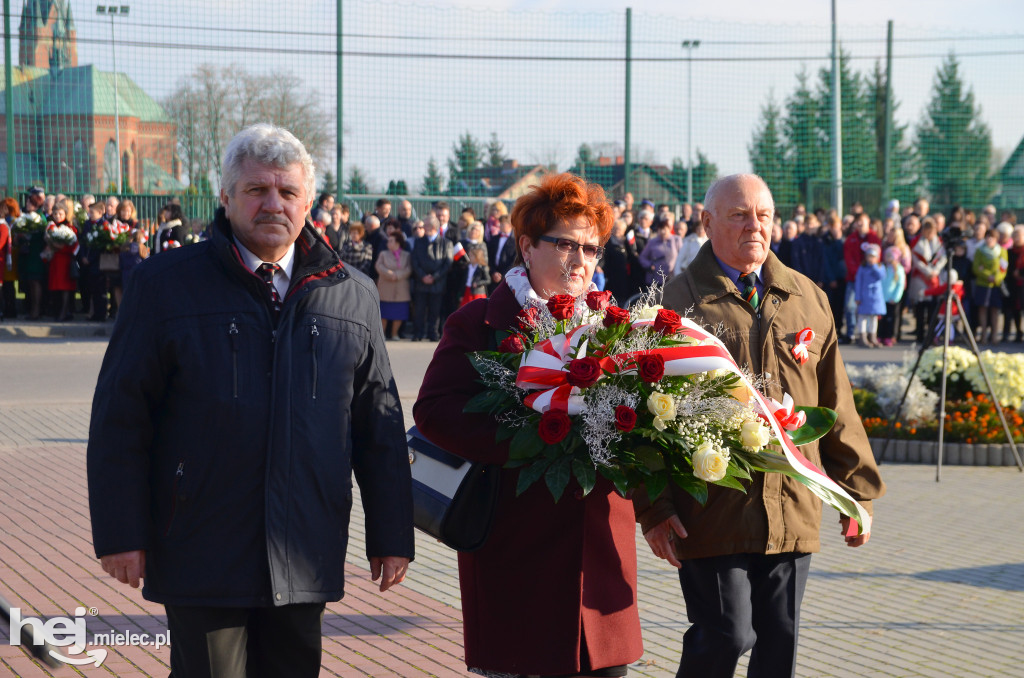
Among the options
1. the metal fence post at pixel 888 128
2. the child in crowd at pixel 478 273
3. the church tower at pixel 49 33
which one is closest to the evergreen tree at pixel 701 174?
the metal fence post at pixel 888 128

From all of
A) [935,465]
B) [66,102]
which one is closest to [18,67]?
[66,102]

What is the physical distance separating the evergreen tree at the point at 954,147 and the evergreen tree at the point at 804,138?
248cm

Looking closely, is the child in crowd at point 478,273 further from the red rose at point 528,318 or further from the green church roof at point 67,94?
the red rose at point 528,318

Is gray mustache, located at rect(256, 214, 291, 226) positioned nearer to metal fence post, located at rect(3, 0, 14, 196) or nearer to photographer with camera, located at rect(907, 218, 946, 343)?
photographer with camera, located at rect(907, 218, 946, 343)

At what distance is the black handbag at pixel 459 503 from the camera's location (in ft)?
11.3

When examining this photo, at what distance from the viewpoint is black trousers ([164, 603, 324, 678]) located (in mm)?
3037

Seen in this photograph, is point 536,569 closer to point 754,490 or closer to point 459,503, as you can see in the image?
point 459,503

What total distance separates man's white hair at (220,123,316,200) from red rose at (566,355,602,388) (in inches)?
34.6

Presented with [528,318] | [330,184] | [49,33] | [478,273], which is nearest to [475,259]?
[478,273]

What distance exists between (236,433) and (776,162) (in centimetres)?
2207

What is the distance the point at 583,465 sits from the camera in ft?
10.4

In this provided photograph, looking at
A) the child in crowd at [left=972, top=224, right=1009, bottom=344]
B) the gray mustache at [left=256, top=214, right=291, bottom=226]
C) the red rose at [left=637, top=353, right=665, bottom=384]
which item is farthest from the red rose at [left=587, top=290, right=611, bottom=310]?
the child in crowd at [left=972, top=224, right=1009, bottom=344]

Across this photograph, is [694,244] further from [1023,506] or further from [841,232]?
[1023,506]

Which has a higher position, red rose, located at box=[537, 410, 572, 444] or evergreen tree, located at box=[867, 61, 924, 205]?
evergreen tree, located at box=[867, 61, 924, 205]
